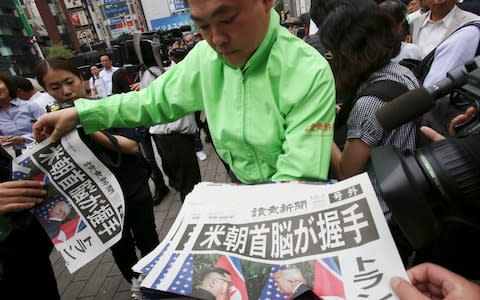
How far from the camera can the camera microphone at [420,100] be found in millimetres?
643

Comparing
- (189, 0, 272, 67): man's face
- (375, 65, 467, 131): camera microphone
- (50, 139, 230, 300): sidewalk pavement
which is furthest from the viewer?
(50, 139, 230, 300): sidewalk pavement

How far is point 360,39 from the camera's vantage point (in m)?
1.16

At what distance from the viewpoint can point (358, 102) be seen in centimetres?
107

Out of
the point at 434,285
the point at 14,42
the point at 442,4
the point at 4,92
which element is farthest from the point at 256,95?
the point at 14,42

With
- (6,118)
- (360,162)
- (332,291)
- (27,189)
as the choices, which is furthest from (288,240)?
(6,118)

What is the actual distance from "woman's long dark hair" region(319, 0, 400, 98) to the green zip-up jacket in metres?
0.34

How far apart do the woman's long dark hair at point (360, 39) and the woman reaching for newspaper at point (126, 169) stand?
3.68ft

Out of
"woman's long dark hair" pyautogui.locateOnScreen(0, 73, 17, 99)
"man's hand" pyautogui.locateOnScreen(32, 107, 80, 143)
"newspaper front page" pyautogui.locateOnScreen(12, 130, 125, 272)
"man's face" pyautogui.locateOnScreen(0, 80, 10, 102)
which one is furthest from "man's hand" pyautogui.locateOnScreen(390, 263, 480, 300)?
"woman's long dark hair" pyautogui.locateOnScreen(0, 73, 17, 99)

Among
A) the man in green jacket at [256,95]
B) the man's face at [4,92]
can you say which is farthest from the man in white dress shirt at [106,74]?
the man in green jacket at [256,95]

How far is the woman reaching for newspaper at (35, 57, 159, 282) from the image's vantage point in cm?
158

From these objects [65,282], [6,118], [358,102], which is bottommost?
[65,282]

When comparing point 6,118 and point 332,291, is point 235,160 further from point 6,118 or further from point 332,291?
point 6,118

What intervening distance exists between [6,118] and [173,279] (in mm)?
3344

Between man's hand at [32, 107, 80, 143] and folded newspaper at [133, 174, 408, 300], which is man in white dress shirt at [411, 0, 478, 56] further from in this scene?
man's hand at [32, 107, 80, 143]
